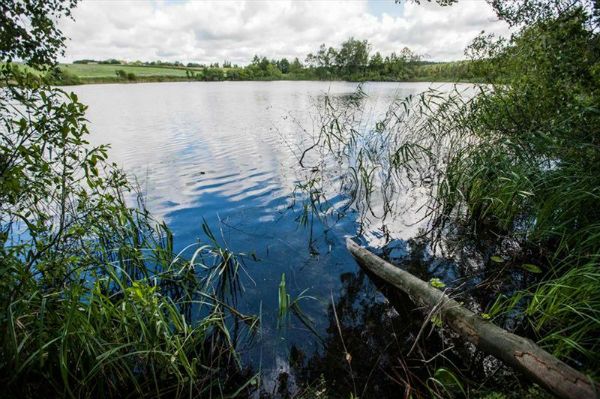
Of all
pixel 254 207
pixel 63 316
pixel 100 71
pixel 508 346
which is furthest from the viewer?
pixel 100 71

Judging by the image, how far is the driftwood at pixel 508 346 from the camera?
2.03 metres

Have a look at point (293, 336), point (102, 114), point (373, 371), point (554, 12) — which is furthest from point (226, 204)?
point (102, 114)

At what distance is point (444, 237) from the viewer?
6242mm

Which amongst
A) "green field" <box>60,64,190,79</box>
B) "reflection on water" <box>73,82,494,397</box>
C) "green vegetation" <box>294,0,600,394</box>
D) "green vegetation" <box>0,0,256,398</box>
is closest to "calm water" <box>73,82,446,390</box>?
"reflection on water" <box>73,82,494,397</box>


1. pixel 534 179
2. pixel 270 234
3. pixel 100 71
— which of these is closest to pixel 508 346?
pixel 534 179

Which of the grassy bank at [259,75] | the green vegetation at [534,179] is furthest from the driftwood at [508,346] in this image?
the grassy bank at [259,75]

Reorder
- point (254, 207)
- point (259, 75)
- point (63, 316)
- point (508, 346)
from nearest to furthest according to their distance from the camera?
point (508, 346) < point (63, 316) < point (254, 207) < point (259, 75)

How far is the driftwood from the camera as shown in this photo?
79.9 inches

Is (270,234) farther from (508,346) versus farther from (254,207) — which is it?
(508,346)

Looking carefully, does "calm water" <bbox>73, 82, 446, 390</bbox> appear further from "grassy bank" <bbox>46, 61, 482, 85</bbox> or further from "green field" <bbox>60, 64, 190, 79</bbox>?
"green field" <bbox>60, 64, 190, 79</bbox>

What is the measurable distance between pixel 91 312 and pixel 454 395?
3.59 meters

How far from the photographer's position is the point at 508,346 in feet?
8.34

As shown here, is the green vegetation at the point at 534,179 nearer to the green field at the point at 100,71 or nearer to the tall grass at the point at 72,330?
the tall grass at the point at 72,330

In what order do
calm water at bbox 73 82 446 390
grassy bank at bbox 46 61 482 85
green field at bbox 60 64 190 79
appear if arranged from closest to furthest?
calm water at bbox 73 82 446 390
grassy bank at bbox 46 61 482 85
green field at bbox 60 64 190 79
